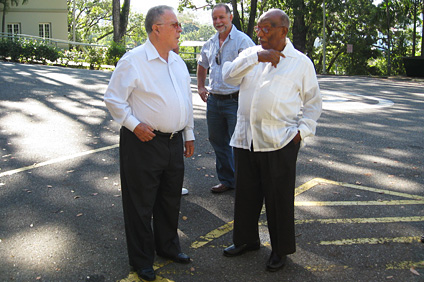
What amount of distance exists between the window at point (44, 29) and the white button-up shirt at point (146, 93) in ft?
139

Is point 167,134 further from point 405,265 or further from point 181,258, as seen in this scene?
point 405,265

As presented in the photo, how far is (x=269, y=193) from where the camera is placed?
13.3ft

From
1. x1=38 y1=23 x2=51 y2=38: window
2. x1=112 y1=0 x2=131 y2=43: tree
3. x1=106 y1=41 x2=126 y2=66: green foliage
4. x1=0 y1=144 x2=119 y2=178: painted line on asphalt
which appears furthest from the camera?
x1=38 y1=23 x2=51 y2=38: window

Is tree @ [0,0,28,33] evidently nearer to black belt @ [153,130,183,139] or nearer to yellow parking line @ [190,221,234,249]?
yellow parking line @ [190,221,234,249]

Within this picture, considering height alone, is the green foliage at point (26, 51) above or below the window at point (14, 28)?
below

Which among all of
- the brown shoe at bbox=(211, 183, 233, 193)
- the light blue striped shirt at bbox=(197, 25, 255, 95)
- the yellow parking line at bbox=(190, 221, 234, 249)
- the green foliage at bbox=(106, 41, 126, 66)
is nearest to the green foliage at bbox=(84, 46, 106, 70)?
the green foliage at bbox=(106, 41, 126, 66)

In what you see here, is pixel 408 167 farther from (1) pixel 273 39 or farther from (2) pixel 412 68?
(2) pixel 412 68

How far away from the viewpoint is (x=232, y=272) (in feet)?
13.3

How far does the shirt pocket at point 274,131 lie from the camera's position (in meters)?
3.89

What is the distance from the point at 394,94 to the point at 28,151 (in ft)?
43.8

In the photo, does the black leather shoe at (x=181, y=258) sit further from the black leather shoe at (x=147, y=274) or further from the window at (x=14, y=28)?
the window at (x=14, y=28)

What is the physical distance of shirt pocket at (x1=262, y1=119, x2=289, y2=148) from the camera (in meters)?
3.89

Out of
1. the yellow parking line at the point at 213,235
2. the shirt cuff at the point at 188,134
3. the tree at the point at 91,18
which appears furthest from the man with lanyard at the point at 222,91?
the tree at the point at 91,18

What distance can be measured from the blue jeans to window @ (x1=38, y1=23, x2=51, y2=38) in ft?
133
